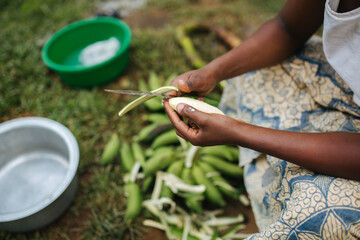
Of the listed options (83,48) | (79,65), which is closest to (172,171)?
(79,65)

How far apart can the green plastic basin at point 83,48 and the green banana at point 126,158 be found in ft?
2.90

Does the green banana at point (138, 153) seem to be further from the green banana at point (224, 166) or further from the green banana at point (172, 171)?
the green banana at point (224, 166)

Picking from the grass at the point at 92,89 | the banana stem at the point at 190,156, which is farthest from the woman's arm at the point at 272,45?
the grass at the point at 92,89

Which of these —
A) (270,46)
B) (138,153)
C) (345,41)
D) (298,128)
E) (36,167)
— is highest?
(345,41)

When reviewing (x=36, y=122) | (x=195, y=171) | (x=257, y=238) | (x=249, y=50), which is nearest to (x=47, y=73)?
(x=36, y=122)

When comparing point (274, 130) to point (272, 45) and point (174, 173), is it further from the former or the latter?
point (174, 173)

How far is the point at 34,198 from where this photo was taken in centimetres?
200

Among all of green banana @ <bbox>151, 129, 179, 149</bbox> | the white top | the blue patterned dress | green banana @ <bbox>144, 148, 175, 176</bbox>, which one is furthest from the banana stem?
the white top

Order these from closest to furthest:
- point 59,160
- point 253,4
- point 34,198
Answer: point 34,198 < point 59,160 < point 253,4

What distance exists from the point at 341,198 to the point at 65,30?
2.96m

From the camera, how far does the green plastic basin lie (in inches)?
104

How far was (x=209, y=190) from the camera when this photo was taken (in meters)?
1.88

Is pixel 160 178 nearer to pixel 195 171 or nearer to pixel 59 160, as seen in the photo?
pixel 195 171

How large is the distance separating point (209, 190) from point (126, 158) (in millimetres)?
690
